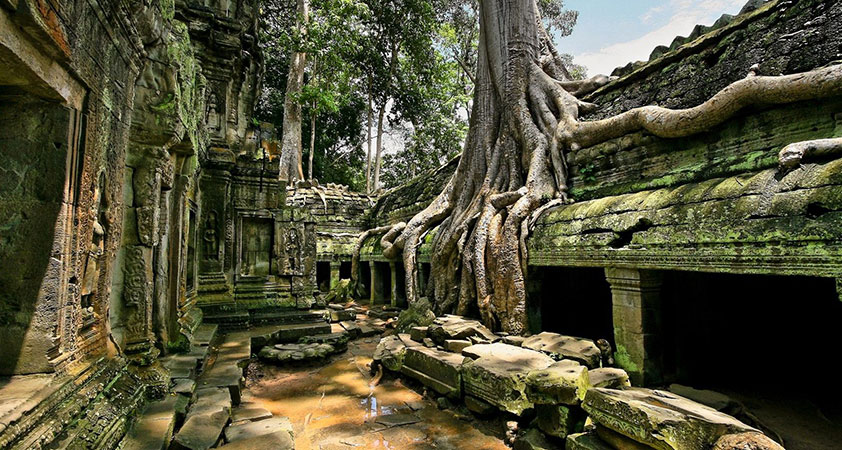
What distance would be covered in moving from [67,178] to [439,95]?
18.4 meters

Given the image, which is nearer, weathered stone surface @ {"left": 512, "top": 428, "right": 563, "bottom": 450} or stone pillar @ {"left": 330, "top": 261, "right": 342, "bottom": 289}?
weathered stone surface @ {"left": 512, "top": 428, "right": 563, "bottom": 450}

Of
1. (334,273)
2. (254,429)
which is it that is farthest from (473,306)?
(334,273)

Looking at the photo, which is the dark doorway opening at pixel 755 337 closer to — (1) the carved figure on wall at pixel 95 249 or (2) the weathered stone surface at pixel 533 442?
(2) the weathered stone surface at pixel 533 442

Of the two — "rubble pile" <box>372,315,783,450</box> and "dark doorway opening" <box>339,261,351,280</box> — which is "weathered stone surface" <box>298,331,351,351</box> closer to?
"rubble pile" <box>372,315,783,450</box>

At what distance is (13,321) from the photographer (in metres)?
2.16

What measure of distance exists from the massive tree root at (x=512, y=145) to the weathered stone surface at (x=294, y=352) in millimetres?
1883

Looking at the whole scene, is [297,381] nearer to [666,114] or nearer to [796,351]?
[666,114]

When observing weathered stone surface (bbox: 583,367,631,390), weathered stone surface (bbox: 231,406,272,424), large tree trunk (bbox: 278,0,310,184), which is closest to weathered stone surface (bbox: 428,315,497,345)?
weathered stone surface (bbox: 583,367,631,390)

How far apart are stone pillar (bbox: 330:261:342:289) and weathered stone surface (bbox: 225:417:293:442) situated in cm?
908

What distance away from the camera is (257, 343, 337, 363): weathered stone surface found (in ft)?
18.9

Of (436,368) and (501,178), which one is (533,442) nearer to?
(436,368)

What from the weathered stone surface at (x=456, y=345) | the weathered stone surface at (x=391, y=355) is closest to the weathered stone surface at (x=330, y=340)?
the weathered stone surface at (x=391, y=355)

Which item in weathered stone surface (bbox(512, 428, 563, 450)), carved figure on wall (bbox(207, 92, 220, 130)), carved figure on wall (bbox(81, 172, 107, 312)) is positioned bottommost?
weathered stone surface (bbox(512, 428, 563, 450))

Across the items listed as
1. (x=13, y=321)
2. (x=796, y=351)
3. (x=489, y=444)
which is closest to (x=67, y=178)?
(x=13, y=321)
